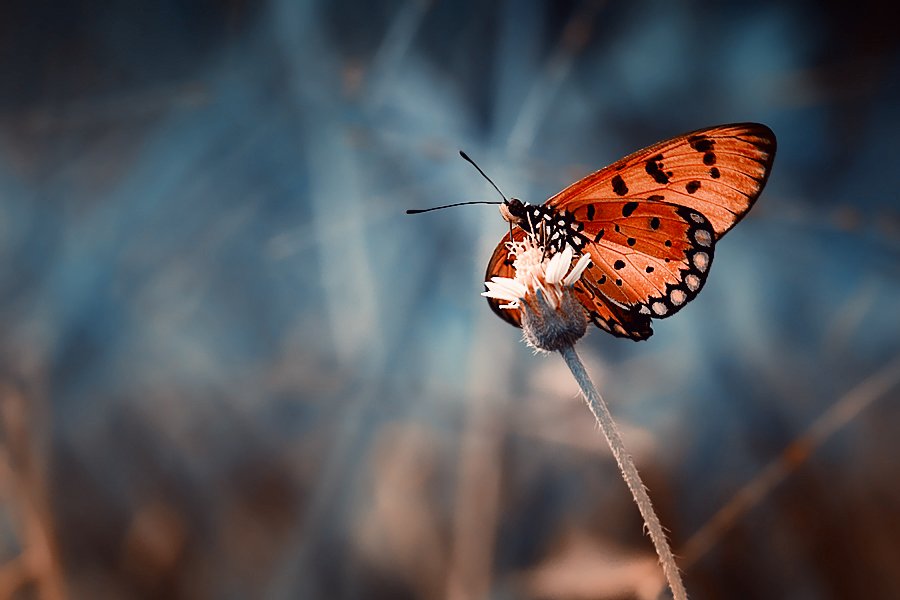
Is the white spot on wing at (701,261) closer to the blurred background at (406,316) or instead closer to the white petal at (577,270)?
the white petal at (577,270)

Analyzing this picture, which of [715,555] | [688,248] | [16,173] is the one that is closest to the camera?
[688,248]

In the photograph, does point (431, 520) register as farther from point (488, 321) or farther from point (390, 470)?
point (488, 321)

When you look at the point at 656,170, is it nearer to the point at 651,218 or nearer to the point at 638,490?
the point at 651,218

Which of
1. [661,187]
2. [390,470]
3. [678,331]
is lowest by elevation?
[390,470]

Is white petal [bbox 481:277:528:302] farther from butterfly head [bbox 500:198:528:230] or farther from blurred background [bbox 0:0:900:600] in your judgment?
blurred background [bbox 0:0:900:600]

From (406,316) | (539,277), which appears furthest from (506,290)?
(406,316)

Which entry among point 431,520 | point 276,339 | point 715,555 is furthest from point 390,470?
point 715,555
